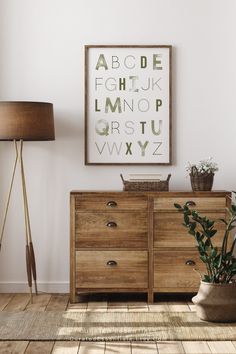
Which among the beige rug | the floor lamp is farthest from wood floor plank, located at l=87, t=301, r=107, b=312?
the floor lamp

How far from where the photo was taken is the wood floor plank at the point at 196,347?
11.3 feet

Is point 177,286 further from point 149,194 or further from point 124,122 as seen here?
point 124,122

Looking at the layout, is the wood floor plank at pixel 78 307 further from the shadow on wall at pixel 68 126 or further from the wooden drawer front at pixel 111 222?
the shadow on wall at pixel 68 126

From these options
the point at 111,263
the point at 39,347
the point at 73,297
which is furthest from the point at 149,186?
the point at 39,347

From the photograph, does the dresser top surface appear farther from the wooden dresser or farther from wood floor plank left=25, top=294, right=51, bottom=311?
wood floor plank left=25, top=294, right=51, bottom=311

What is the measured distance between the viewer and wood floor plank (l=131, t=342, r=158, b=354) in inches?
136

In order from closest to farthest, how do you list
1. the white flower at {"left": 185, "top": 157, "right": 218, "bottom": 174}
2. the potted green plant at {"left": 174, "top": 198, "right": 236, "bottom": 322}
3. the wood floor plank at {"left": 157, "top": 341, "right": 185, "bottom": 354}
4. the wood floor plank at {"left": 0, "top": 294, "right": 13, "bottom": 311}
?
the wood floor plank at {"left": 157, "top": 341, "right": 185, "bottom": 354}, the potted green plant at {"left": 174, "top": 198, "right": 236, "bottom": 322}, the wood floor plank at {"left": 0, "top": 294, "right": 13, "bottom": 311}, the white flower at {"left": 185, "top": 157, "right": 218, "bottom": 174}

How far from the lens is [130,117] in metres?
4.93

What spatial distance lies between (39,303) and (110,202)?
0.83 metres

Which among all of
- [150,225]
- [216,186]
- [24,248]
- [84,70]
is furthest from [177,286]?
[84,70]

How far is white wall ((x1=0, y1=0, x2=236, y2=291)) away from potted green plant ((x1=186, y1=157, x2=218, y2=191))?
11.7 inches

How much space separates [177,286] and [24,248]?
1163mm

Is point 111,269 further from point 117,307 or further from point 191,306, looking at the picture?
point 191,306

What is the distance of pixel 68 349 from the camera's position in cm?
349
